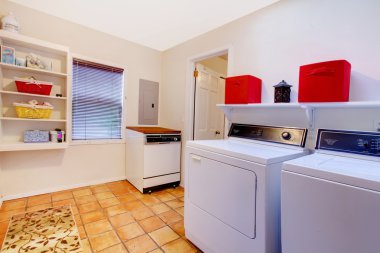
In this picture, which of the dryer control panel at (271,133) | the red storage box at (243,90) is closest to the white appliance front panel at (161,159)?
the dryer control panel at (271,133)

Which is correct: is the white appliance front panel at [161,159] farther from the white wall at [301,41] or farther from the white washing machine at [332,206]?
the white washing machine at [332,206]

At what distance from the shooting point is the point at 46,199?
2436 millimetres

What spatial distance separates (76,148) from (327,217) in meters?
3.05

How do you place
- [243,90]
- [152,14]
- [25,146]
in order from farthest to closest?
1. [152,14]
2. [25,146]
3. [243,90]

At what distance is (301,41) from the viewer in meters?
1.74

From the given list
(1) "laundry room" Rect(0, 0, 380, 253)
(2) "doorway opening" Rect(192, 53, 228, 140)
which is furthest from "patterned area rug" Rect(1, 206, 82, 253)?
(2) "doorway opening" Rect(192, 53, 228, 140)

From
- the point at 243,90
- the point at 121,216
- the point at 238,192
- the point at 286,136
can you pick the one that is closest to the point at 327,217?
the point at 238,192

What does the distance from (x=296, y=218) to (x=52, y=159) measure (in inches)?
118

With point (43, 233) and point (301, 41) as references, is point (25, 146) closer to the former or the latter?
point (43, 233)

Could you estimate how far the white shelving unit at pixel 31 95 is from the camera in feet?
7.20

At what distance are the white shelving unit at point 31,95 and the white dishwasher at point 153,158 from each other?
0.93 meters

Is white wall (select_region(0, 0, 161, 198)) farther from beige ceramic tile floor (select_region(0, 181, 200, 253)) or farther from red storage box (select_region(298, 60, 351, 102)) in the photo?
red storage box (select_region(298, 60, 351, 102))

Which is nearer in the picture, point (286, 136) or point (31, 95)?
point (286, 136)

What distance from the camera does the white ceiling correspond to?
6.92 ft
